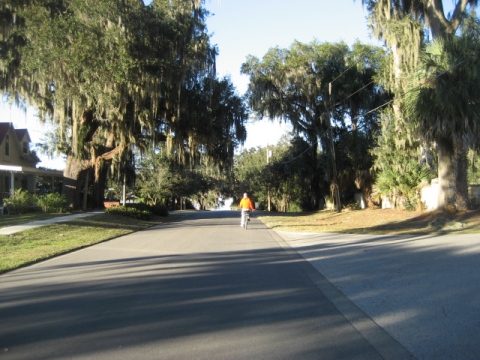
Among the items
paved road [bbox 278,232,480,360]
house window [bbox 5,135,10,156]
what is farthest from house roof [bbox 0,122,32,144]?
paved road [bbox 278,232,480,360]

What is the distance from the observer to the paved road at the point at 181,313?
205 inches

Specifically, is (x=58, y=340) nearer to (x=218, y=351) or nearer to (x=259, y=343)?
(x=218, y=351)

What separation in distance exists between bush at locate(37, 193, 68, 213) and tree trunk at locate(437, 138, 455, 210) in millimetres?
18602

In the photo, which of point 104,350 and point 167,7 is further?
point 167,7

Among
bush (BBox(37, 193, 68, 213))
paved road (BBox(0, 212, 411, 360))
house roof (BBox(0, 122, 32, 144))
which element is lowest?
paved road (BBox(0, 212, 411, 360))

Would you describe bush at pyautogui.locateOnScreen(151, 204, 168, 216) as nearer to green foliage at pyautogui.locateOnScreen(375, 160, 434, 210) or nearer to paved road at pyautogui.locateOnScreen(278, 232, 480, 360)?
green foliage at pyautogui.locateOnScreen(375, 160, 434, 210)

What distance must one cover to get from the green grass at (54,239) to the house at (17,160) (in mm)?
11153

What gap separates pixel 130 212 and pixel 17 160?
1309cm

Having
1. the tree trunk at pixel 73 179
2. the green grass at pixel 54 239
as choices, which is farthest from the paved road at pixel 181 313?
the tree trunk at pixel 73 179

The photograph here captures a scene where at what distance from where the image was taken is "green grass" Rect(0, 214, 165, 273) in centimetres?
1184

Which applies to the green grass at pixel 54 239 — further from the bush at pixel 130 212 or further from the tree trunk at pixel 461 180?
the tree trunk at pixel 461 180

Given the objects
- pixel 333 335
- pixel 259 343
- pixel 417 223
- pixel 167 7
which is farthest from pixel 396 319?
pixel 167 7

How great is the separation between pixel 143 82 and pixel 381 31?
11.4m

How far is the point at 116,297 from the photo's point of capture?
7.60 meters
